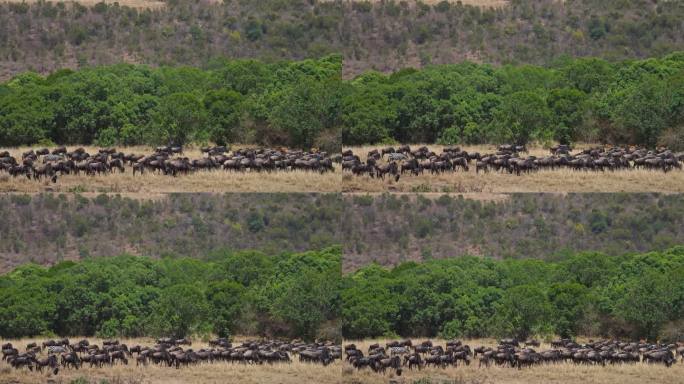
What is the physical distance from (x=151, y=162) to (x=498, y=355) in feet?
47.1

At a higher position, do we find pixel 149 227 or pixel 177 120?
Answer: pixel 177 120

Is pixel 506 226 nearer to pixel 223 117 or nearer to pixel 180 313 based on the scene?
Answer: pixel 180 313

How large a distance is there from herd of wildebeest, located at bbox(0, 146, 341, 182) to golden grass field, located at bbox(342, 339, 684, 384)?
715 cm

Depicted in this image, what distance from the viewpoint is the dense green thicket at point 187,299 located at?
53875 millimetres

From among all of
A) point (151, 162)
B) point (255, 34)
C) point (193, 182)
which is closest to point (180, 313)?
point (193, 182)

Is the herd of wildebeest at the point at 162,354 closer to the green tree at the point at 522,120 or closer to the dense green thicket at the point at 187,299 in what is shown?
the dense green thicket at the point at 187,299

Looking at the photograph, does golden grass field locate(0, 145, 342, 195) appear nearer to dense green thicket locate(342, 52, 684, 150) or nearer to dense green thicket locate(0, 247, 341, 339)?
dense green thicket locate(342, 52, 684, 150)

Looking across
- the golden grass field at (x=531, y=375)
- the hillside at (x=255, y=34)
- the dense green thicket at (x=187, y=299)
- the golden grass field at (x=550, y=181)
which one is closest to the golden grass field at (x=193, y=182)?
the golden grass field at (x=550, y=181)

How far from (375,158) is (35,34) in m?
27.1

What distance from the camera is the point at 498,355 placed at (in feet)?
172

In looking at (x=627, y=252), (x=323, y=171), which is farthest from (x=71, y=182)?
(x=627, y=252)

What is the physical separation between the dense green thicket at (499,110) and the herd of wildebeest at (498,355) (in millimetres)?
7805

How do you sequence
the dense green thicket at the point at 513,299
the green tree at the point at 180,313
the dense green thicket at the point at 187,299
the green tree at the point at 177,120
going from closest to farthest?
the dense green thicket at the point at 187,299
the green tree at the point at 177,120
the dense green thicket at the point at 513,299
the green tree at the point at 180,313

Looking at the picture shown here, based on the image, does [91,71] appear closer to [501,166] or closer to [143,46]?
[143,46]
